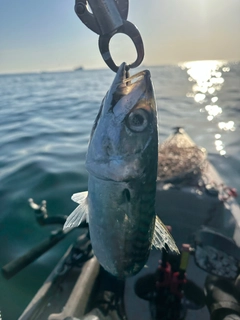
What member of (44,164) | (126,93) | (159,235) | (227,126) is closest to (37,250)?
(159,235)

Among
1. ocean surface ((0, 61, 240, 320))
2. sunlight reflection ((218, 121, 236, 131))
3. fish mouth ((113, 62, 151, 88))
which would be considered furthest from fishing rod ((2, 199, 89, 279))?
sunlight reflection ((218, 121, 236, 131))

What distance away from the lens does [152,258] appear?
583 cm

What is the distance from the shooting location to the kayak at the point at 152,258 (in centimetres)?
440

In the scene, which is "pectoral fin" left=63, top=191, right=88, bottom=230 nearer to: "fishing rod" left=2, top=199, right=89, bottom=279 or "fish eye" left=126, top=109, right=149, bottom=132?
"fish eye" left=126, top=109, right=149, bottom=132

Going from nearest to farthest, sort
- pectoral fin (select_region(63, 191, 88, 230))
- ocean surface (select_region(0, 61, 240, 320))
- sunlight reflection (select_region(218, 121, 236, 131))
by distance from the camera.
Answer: pectoral fin (select_region(63, 191, 88, 230)) → ocean surface (select_region(0, 61, 240, 320)) → sunlight reflection (select_region(218, 121, 236, 131))

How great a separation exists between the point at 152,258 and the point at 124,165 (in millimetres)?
4217

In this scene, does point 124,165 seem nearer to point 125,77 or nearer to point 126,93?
point 126,93

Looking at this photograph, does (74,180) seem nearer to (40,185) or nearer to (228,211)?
(40,185)

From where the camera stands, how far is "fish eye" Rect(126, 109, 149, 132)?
2.21 metres

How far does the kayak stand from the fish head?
238 centimetres

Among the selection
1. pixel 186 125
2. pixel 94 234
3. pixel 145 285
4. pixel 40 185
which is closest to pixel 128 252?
pixel 94 234

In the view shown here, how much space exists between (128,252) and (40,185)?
704cm

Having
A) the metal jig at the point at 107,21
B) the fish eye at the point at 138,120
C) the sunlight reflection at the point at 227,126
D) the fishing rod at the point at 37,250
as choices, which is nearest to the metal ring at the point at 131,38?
the metal jig at the point at 107,21

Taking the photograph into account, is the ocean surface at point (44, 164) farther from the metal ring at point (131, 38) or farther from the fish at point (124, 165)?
the metal ring at point (131, 38)
